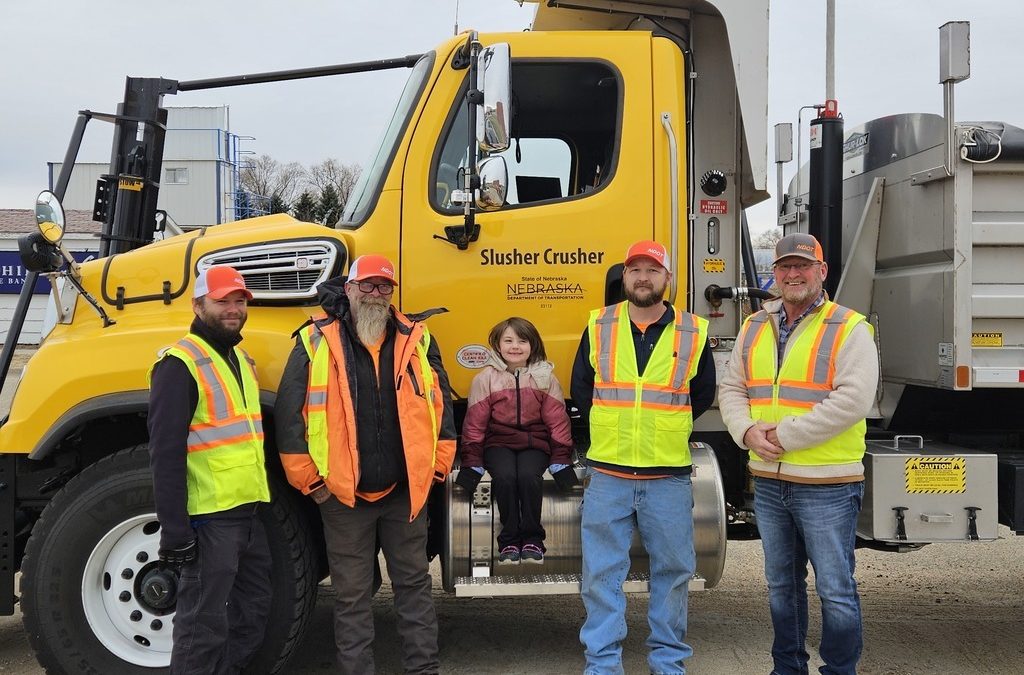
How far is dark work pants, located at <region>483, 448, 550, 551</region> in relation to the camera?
3939 mm

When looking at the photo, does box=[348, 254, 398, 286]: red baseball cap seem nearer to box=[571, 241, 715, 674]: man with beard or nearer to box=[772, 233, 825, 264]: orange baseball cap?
box=[571, 241, 715, 674]: man with beard

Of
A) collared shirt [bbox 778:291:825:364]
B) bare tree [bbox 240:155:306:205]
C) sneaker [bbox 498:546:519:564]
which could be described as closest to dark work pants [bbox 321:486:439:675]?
sneaker [bbox 498:546:519:564]

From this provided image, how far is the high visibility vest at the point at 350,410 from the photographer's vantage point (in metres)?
3.61

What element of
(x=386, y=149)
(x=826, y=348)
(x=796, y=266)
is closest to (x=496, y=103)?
(x=386, y=149)

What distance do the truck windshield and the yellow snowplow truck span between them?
2 cm

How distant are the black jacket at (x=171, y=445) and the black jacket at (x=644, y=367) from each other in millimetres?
1629

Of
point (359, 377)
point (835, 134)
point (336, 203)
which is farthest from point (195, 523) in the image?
point (835, 134)

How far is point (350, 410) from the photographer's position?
3.63m

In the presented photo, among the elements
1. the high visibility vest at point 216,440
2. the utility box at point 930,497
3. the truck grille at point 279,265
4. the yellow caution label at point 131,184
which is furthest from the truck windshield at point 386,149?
the utility box at point 930,497

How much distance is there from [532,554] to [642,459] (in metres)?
0.68

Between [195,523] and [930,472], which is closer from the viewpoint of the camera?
[195,523]

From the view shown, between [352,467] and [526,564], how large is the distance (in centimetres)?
94

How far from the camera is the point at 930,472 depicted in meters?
4.00

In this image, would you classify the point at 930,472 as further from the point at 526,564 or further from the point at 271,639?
the point at 271,639
